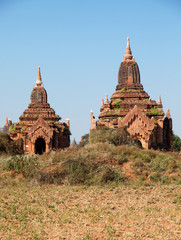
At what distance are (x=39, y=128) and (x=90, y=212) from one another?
19.0 m

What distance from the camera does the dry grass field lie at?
10406 mm

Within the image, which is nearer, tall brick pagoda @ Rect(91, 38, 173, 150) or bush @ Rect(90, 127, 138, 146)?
bush @ Rect(90, 127, 138, 146)

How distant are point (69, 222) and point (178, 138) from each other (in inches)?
1724

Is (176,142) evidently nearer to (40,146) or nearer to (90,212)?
(40,146)

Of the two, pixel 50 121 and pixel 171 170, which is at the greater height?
pixel 50 121

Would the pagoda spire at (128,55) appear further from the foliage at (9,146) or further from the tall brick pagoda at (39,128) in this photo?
the foliage at (9,146)

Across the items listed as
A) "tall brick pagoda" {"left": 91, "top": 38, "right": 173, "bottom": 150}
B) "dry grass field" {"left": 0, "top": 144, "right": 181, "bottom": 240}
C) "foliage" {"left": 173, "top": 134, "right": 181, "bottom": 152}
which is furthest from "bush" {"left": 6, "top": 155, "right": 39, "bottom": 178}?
"foliage" {"left": 173, "top": 134, "right": 181, "bottom": 152}

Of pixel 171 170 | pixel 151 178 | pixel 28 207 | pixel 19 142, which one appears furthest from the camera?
pixel 19 142

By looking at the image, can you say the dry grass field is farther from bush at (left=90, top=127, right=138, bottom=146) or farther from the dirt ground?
bush at (left=90, top=127, right=138, bottom=146)

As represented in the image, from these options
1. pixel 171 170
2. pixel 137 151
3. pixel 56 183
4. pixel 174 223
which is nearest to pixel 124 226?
pixel 174 223

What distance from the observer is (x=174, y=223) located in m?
10.9

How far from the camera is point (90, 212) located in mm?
11977

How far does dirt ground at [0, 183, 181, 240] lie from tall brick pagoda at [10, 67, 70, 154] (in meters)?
14.5

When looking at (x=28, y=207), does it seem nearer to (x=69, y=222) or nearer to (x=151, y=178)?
(x=69, y=222)
